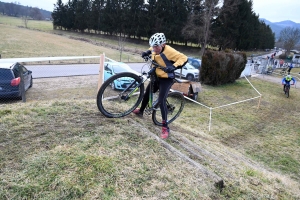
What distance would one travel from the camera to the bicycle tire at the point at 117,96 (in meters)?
3.58

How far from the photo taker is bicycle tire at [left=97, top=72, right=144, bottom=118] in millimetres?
3578

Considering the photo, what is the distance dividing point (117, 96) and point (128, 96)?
0.40 meters

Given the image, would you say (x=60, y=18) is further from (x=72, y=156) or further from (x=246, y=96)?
(x=72, y=156)

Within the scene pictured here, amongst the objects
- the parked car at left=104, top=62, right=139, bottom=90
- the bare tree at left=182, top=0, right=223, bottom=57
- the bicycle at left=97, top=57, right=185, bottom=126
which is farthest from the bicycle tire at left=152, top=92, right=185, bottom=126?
the bare tree at left=182, top=0, right=223, bottom=57

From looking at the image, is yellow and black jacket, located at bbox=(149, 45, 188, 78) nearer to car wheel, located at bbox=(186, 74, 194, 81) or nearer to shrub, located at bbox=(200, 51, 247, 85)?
shrub, located at bbox=(200, 51, 247, 85)

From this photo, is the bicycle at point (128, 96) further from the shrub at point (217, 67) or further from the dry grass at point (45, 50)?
the dry grass at point (45, 50)

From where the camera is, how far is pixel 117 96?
4293 millimetres

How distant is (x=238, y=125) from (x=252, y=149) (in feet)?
6.79

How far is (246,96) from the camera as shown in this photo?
46.2 ft

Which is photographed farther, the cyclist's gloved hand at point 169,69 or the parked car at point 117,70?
the parked car at point 117,70

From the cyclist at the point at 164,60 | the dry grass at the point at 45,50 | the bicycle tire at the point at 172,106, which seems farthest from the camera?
the dry grass at the point at 45,50

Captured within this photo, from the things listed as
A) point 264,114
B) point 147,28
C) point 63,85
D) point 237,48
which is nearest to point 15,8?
point 147,28

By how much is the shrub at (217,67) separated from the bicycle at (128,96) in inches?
430

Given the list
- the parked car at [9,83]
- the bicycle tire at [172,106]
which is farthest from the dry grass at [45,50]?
the bicycle tire at [172,106]
